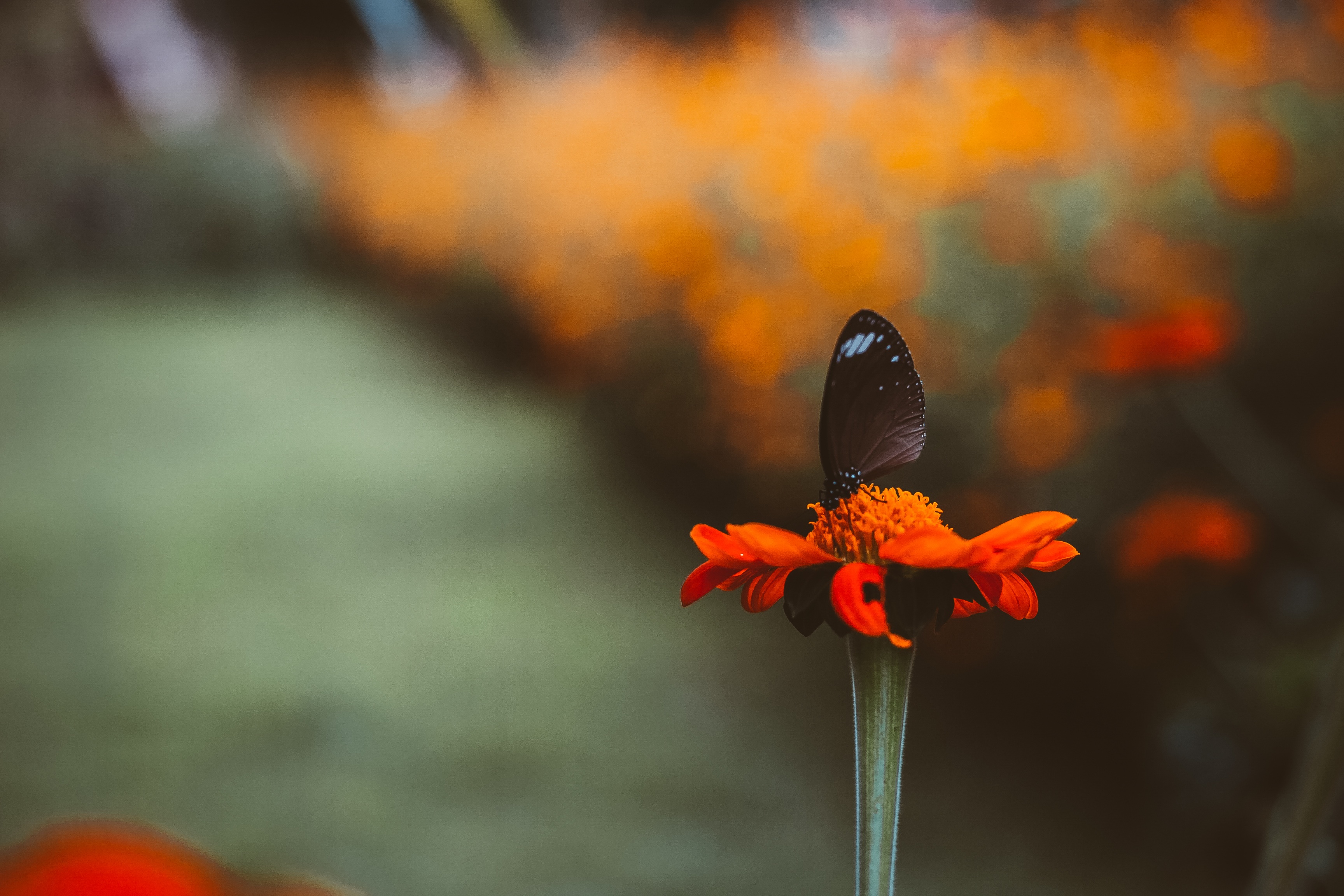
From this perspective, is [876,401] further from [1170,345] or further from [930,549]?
[1170,345]

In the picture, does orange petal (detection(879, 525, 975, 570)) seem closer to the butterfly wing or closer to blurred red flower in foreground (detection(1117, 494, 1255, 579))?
the butterfly wing

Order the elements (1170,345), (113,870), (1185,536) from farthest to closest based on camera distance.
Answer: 1. (1185,536)
2. (1170,345)
3. (113,870)

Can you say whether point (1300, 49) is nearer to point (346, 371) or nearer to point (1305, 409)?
point (1305, 409)

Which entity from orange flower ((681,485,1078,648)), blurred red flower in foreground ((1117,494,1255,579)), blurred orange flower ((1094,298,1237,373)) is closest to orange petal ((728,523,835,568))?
orange flower ((681,485,1078,648))

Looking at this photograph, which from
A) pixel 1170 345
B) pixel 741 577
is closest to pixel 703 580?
pixel 741 577

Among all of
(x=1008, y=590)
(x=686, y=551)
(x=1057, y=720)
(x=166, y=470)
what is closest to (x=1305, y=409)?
(x=1057, y=720)
